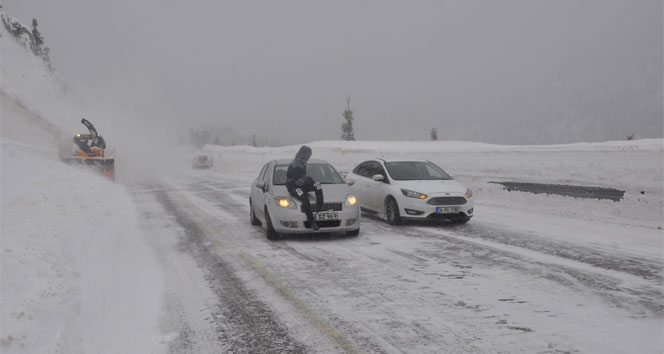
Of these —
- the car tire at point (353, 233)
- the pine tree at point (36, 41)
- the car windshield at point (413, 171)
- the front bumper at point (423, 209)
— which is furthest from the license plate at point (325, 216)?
the pine tree at point (36, 41)

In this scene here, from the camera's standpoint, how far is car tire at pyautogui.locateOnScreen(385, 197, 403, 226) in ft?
32.2

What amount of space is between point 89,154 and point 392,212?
17.9 metres

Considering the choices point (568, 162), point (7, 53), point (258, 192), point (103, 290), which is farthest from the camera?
point (7, 53)

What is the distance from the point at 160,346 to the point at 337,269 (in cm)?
285

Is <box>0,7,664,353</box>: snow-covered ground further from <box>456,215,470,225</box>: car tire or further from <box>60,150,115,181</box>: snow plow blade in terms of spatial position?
<box>60,150,115,181</box>: snow plow blade

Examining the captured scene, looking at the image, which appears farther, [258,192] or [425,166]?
[425,166]

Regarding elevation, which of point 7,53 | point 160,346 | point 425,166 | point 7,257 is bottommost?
point 160,346

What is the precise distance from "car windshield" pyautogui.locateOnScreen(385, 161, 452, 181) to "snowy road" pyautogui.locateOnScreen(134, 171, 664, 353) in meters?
1.87

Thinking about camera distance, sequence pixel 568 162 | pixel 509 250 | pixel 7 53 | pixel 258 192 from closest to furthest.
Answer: pixel 509 250, pixel 258 192, pixel 568 162, pixel 7 53

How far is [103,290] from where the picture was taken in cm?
496

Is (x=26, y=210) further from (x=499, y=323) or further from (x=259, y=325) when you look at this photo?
(x=499, y=323)

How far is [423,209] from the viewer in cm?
947

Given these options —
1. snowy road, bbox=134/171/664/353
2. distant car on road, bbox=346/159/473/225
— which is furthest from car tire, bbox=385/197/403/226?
snowy road, bbox=134/171/664/353

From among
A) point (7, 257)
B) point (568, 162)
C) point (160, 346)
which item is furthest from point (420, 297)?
point (568, 162)
